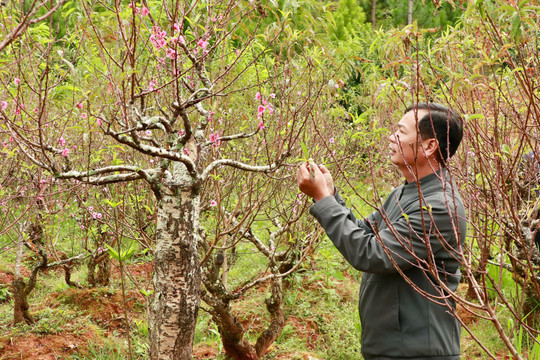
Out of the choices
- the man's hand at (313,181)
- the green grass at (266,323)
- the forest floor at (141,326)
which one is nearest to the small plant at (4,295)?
the forest floor at (141,326)

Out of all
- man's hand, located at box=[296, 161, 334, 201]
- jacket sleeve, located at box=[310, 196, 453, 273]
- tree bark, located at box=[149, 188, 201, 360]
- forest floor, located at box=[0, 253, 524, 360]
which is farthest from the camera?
forest floor, located at box=[0, 253, 524, 360]

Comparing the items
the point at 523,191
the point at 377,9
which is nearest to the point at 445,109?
the point at 523,191

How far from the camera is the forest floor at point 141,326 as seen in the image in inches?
189

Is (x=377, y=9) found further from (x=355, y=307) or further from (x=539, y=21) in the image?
(x=539, y=21)

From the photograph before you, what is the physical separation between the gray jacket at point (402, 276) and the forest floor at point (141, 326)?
8.11ft

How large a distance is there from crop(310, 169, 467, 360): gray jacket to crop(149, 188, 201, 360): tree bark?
36.3 inches

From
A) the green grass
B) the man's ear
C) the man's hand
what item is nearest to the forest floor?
the green grass

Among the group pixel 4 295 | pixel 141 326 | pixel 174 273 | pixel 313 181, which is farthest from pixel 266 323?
pixel 313 181

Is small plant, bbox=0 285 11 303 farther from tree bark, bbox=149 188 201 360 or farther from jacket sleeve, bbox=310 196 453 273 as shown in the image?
jacket sleeve, bbox=310 196 453 273

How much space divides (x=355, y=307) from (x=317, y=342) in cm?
86

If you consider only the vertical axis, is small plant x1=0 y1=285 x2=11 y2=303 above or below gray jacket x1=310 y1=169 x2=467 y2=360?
above

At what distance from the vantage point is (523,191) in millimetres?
4492

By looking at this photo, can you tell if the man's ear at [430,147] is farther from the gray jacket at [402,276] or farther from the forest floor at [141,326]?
the forest floor at [141,326]

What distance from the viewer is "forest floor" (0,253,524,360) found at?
15.7 feet
